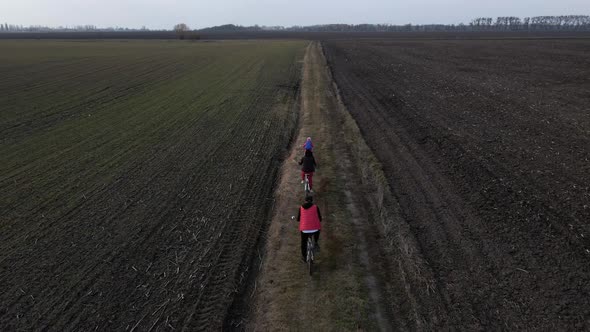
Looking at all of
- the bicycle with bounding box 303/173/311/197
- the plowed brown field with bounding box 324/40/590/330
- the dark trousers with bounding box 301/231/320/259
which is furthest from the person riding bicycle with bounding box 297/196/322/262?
the bicycle with bounding box 303/173/311/197

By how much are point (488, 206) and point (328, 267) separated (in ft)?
17.7

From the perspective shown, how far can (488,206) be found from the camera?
11.6 meters

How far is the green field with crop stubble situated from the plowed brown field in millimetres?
4195

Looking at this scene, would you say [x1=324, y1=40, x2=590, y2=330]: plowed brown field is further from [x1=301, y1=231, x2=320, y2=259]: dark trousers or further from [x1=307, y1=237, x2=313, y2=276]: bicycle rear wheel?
[x1=301, y1=231, x2=320, y2=259]: dark trousers

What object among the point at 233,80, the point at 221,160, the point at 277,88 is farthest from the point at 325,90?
the point at 221,160

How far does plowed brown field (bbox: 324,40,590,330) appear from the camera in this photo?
7879mm

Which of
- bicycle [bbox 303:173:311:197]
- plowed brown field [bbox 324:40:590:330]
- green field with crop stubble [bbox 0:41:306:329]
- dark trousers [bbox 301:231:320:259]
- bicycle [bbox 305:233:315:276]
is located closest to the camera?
plowed brown field [bbox 324:40:590:330]

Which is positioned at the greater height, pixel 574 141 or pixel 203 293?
pixel 574 141

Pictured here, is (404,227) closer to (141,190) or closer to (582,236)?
(582,236)

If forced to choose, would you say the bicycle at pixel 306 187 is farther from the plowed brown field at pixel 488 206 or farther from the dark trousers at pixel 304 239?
the dark trousers at pixel 304 239

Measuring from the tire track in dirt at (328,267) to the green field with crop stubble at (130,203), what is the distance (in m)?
0.73

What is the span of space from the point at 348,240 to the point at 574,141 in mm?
11658

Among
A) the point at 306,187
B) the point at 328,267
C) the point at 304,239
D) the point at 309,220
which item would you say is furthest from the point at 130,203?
the point at 328,267

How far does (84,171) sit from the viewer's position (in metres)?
14.9
